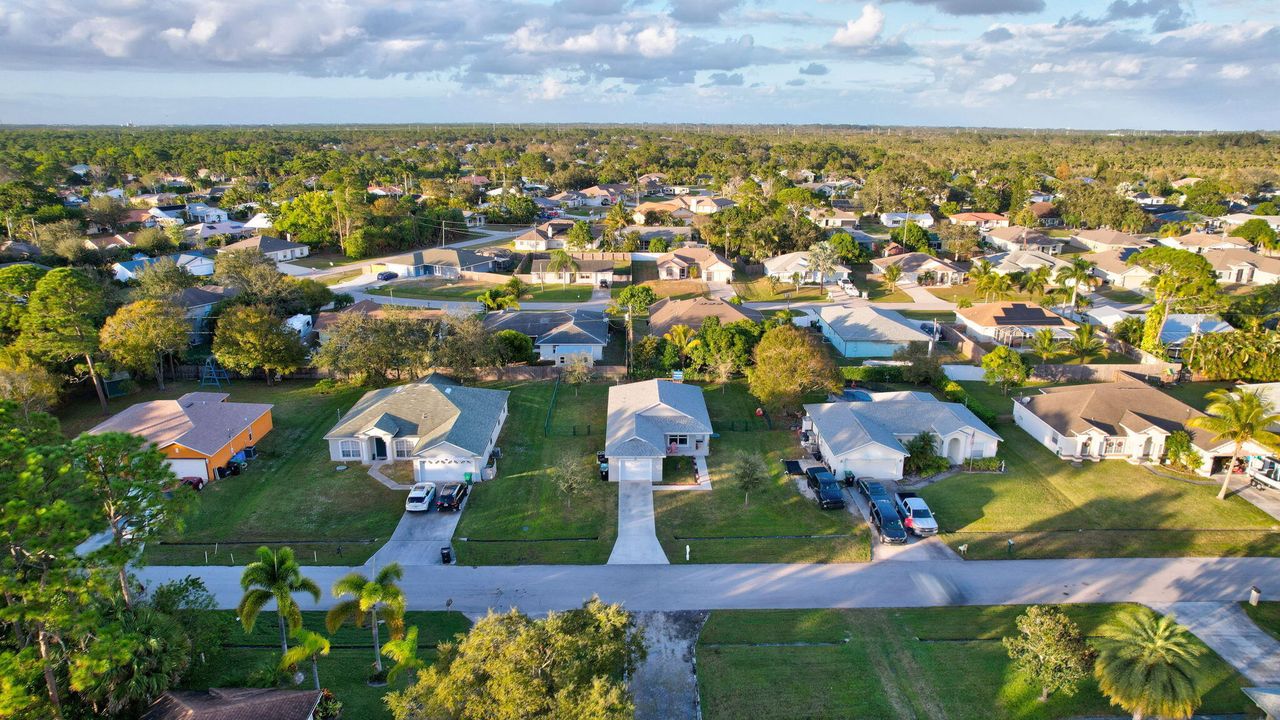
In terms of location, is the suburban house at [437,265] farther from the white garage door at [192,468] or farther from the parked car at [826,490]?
the parked car at [826,490]

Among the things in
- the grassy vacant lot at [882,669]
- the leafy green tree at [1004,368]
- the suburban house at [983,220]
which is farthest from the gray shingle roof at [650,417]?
the suburban house at [983,220]

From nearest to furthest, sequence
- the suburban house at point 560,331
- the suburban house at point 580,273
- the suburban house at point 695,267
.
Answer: the suburban house at point 560,331 < the suburban house at point 580,273 < the suburban house at point 695,267

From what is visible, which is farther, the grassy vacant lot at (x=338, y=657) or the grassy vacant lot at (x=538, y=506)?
the grassy vacant lot at (x=538, y=506)

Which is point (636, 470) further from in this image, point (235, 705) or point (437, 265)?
point (437, 265)

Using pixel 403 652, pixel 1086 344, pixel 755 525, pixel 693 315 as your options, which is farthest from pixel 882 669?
pixel 1086 344

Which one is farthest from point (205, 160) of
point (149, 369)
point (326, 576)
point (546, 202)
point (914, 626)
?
point (914, 626)

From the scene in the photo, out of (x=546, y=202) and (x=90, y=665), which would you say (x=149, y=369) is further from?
(x=546, y=202)

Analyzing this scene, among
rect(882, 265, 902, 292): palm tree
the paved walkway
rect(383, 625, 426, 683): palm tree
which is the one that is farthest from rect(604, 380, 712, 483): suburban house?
rect(882, 265, 902, 292): palm tree

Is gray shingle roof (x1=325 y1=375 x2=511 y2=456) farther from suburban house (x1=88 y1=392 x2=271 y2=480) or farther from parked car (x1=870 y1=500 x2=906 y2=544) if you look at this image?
parked car (x1=870 y1=500 x2=906 y2=544)
